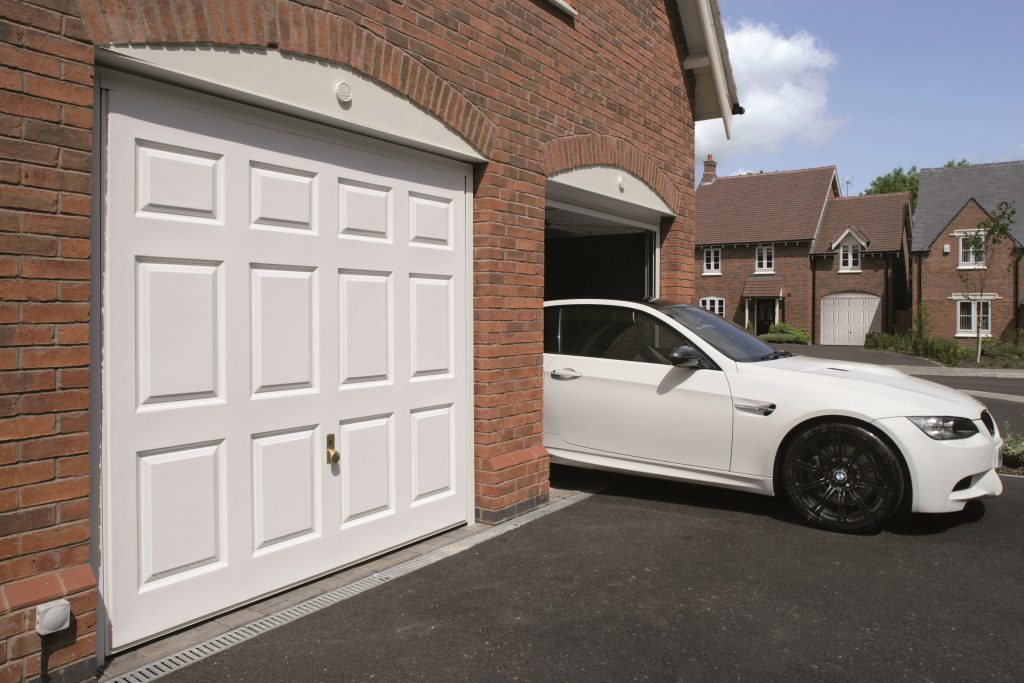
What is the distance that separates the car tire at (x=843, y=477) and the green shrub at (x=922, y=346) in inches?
906

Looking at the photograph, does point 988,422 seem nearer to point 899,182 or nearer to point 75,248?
point 75,248

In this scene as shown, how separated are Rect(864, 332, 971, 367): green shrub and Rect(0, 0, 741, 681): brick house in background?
2428 centimetres

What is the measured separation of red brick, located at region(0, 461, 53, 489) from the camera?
2.90 meters

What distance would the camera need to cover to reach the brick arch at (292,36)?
10.6ft

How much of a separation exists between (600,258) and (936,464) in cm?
493

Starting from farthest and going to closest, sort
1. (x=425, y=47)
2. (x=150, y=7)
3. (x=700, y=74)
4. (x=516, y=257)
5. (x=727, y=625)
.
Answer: (x=700, y=74) → (x=516, y=257) → (x=425, y=47) → (x=727, y=625) → (x=150, y=7)

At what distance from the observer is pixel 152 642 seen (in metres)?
3.53

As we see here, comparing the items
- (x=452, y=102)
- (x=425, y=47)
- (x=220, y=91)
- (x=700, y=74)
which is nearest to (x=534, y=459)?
(x=452, y=102)

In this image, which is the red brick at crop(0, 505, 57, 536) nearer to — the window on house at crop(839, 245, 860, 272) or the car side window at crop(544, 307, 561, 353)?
the car side window at crop(544, 307, 561, 353)

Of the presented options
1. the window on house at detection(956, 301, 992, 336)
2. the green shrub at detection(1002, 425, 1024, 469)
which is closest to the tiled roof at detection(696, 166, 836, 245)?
the window on house at detection(956, 301, 992, 336)

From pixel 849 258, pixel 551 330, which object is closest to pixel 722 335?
pixel 551 330

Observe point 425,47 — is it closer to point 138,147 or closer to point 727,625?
point 138,147

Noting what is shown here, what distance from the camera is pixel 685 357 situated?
579 centimetres

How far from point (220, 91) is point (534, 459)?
137 inches
